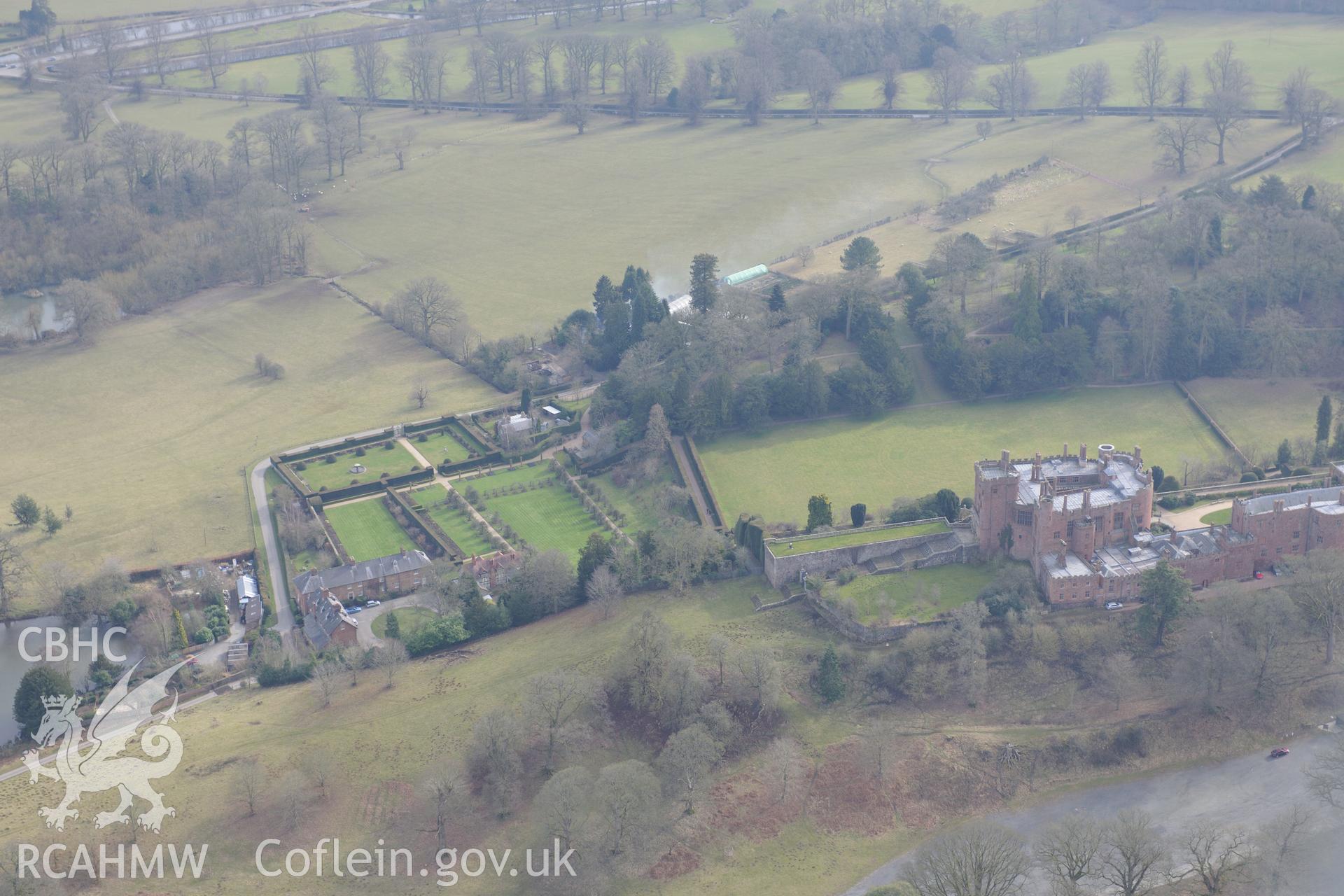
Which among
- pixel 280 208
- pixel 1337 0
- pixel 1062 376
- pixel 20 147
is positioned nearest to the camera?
pixel 1062 376

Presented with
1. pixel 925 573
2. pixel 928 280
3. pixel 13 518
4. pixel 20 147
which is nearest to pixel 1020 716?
pixel 925 573

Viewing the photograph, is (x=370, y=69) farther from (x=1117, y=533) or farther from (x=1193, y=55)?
(x=1117, y=533)

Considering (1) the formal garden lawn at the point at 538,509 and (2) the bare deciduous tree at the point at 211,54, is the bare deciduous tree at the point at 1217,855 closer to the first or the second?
(1) the formal garden lawn at the point at 538,509

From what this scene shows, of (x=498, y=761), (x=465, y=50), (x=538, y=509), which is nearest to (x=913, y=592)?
(x=498, y=761)

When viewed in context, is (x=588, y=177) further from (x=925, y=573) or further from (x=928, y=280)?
(x=925, y=573)

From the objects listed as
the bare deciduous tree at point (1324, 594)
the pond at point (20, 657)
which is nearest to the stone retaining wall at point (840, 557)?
the bare deciduous tree at point (1324, 594)
